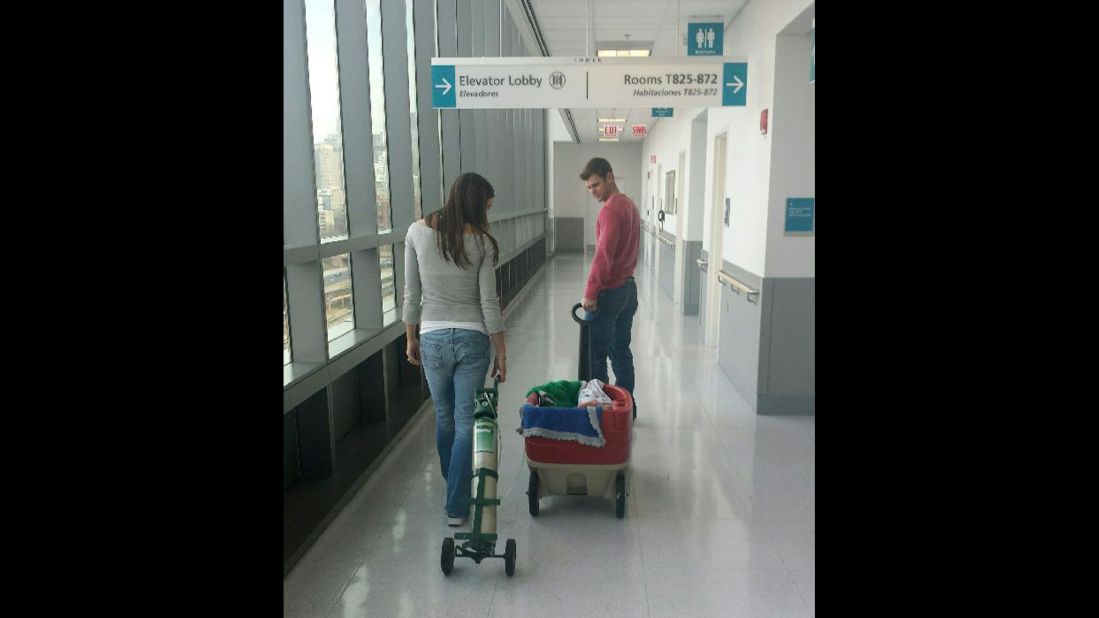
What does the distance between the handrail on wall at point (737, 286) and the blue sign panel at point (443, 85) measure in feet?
8.86

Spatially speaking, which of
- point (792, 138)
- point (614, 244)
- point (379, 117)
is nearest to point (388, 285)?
point (379, 117)

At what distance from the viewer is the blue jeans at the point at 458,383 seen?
10.4 feet

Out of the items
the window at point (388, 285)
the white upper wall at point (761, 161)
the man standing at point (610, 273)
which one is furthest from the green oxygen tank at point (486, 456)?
the white upper wall at point (761, 161)

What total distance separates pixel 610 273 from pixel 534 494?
5.66ft

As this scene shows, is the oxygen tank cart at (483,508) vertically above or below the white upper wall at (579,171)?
below

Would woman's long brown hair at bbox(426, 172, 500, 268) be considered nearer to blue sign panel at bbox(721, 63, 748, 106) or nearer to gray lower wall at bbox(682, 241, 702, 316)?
blue sign panel at bbox(721, 63, 748, 106)

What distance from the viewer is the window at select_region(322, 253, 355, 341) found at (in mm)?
4055

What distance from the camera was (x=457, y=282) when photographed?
3154mm

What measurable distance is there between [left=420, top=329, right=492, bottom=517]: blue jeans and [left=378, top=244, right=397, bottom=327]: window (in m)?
1.62

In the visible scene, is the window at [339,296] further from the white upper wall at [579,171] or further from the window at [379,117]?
the white upper wall at [579,171]

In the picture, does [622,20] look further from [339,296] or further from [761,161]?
[339,296]

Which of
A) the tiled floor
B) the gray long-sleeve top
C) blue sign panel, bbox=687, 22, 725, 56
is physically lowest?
the tiled floor

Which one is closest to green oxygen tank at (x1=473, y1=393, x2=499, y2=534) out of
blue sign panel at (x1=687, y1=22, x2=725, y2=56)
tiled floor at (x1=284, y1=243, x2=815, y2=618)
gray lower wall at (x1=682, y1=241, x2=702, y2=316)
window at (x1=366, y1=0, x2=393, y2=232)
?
tiled floor at (x1=284, y1=243, x2=815, y2=618)
